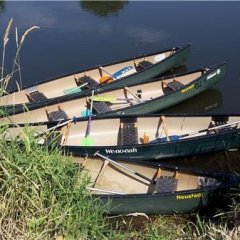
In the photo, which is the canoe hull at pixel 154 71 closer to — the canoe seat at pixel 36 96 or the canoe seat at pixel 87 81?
the canoe seat at pixel 87 81

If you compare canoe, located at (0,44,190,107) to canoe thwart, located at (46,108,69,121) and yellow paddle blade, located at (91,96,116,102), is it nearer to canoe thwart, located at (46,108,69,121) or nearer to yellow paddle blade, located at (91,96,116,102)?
yellow paddle blade, located at (91,96,116,102)

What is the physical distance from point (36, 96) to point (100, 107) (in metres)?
2.06

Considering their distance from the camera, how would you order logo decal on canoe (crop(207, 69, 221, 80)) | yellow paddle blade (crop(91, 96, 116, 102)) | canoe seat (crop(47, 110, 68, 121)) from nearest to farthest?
canoe seat (crop(47, 110, 68, 121)), yellow paddle blade (crop(91, 96, 116, 102)), logo decal on canoe (crop(207, 69, 221, 80))

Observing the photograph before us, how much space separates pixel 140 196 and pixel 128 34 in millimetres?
13075

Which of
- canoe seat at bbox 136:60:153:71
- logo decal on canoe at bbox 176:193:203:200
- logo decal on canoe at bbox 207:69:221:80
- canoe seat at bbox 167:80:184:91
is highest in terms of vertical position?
logo decal on canoe at bbox 207:69:221:80

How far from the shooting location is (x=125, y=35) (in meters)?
19.5

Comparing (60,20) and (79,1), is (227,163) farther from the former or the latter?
(79,1)

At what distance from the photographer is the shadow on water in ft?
77.5

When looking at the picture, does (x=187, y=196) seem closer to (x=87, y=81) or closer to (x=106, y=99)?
(x=106, y=99)

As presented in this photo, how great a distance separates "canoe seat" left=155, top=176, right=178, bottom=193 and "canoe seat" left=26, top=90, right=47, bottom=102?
523 centimetres

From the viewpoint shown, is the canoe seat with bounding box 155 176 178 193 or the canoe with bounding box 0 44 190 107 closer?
the canoe seat with bounding box 155 176 178 193

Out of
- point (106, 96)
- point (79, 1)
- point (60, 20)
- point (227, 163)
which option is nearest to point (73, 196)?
point (227, 163)

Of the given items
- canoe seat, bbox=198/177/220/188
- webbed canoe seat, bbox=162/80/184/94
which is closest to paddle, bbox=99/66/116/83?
webbed canoe seat, bbox=162/80/184/94

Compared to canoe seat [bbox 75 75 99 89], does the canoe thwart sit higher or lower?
lower
